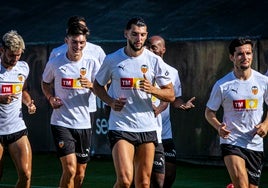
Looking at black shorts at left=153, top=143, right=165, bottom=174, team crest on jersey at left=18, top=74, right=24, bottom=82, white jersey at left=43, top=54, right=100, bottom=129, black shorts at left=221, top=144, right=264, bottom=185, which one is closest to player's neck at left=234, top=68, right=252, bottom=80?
black shorts at left=221, top=144, right=264, bottom=185

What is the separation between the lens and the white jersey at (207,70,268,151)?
39.1ft

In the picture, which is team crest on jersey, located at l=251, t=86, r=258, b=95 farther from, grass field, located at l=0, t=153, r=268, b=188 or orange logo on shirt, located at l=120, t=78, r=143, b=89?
grass field, located at l=0, t=153, r=268, b=188

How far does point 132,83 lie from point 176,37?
8.69m

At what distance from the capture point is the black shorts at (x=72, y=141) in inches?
525

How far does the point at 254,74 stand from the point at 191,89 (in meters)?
7.05

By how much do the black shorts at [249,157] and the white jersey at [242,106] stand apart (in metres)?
0.05

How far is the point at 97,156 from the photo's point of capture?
2038 centimetres

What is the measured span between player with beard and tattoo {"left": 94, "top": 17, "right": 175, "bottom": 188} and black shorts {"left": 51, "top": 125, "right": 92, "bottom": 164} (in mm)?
1370

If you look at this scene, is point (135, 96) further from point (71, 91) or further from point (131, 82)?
point (71, 91)

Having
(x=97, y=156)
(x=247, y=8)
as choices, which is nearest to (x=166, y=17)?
(x=247, y=8)

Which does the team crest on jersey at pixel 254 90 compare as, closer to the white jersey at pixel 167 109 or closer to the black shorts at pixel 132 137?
the black shorts at pixel 132 137

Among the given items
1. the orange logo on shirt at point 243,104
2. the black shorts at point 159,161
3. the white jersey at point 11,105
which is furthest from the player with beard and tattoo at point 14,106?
the orange logo on shirt at point 243,104

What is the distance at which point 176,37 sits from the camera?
20.6m

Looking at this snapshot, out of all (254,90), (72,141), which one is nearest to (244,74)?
(254,90)
